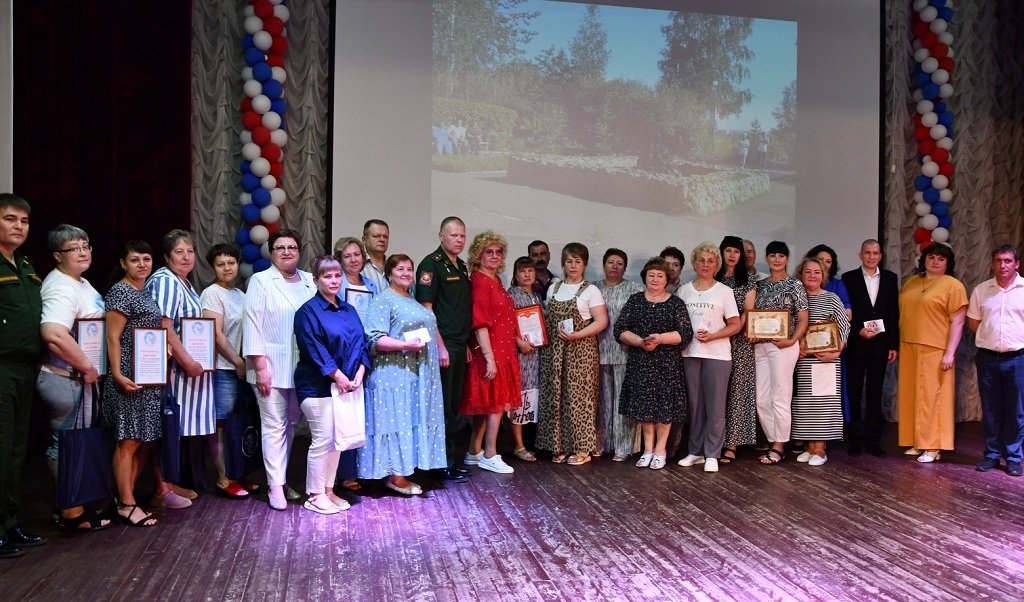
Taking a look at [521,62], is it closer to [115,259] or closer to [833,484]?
[115,259]

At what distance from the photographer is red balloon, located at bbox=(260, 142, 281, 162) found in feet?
20.7

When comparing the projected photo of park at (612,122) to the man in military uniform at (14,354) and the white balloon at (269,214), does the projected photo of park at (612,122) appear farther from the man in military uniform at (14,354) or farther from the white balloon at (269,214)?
the man in military uniform at (14,354)

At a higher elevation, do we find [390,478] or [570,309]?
[570,309]

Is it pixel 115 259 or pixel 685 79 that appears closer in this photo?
pixel 115 259

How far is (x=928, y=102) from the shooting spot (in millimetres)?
7574

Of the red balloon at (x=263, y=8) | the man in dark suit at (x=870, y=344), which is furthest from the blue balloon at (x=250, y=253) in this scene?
the man in dark suit at (x=870, y=344)

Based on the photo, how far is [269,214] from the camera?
625 cm

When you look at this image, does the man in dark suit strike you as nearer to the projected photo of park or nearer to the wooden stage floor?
the wooden stage floor

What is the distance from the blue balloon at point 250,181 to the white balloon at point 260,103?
1.66 feet

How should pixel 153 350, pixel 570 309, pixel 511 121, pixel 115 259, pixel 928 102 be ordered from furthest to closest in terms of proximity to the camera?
pixel 928 102
pixel 511 121
pixel 115 259
pixel 570 309
pixel 153 350

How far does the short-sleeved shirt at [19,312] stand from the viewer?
345 cm

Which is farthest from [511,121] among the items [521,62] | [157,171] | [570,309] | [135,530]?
[135,530]

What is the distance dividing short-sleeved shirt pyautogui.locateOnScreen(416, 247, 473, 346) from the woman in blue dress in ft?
Result: 1.10

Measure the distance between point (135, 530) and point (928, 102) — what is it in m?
7.42
